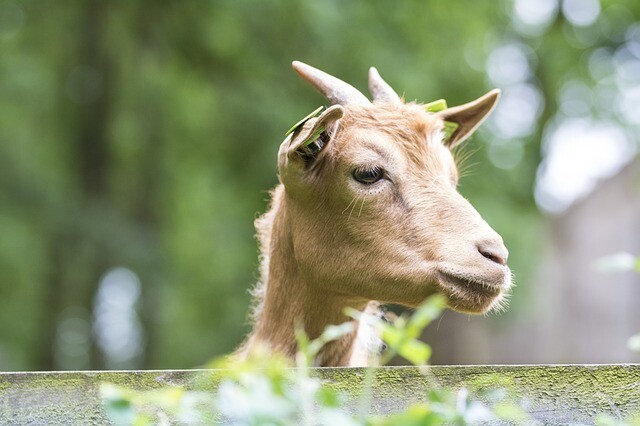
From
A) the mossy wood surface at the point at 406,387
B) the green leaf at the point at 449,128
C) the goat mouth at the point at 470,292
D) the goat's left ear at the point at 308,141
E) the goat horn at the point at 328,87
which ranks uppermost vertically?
the goat horn at the point at 328,87

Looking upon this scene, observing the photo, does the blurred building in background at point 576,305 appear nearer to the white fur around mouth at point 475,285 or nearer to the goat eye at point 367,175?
the goat eye at point 367,175

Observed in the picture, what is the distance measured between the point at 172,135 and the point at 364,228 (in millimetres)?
15326

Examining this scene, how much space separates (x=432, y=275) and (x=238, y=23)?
12.4m

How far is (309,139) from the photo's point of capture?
16.5ft

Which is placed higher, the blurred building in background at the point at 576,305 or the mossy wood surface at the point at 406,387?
the mossy wood surface at the point at 406,387

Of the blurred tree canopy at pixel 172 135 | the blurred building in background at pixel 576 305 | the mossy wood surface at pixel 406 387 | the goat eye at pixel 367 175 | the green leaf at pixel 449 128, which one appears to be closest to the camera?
the mossy wood surface at pixel 406 387

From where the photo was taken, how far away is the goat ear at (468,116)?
20.2 feet

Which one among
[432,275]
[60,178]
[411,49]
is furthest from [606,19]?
[432,275]

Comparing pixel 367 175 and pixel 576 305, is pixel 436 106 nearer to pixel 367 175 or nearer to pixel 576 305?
pixel 367 175

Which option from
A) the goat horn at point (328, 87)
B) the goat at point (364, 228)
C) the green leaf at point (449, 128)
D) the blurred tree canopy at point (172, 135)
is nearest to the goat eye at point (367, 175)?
the goat at point (364, 228)

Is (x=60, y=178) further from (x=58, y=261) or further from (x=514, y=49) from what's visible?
(x=514, y=49)

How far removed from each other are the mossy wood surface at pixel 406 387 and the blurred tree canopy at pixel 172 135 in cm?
1167

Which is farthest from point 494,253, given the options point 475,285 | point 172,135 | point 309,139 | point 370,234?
point 172,135

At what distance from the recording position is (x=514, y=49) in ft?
92.3
